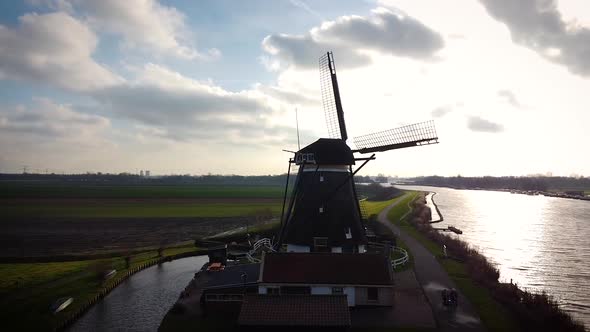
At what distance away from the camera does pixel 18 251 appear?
4366 centimetres

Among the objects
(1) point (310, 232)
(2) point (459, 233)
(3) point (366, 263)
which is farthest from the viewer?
(2) point (459, 233)

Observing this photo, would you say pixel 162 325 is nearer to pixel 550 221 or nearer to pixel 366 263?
pixel 366 263

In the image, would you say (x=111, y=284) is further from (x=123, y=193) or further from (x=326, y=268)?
(x=123, y=193)

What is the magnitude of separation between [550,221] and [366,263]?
202 feet

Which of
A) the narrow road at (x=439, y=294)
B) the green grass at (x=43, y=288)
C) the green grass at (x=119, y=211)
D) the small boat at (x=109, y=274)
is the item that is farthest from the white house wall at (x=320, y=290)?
the green grass at (x=119, y=211)

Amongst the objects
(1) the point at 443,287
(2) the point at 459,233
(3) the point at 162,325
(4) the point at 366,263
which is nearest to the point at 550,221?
(2) the point at 459,233

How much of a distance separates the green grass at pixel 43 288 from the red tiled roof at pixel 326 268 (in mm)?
12522

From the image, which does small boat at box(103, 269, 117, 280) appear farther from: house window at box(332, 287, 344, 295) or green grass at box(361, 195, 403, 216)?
green grass at box(361, 195, 403, 216)

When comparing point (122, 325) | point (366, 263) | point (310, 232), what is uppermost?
point (310, 232)

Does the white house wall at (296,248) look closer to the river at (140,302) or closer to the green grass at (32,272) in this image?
the river at (140,302)

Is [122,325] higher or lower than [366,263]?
lower

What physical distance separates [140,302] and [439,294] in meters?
19.7

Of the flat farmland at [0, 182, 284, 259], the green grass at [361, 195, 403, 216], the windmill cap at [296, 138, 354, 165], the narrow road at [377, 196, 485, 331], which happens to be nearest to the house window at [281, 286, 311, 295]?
the narrow road at [377, 196, 485, 331]

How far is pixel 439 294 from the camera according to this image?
26281mm
